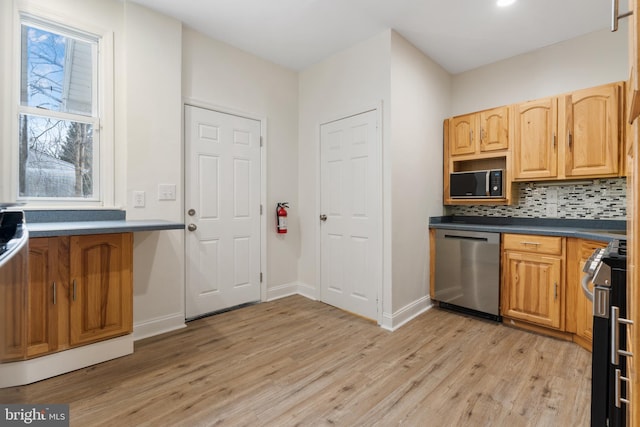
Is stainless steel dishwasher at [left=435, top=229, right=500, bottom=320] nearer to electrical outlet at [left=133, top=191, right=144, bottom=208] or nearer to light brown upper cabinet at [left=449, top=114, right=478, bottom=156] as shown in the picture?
light brown upper cabinet at [left=449, top=114, right=478, bottom=156]

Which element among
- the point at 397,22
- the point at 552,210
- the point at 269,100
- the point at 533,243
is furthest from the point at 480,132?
the point at 269,100

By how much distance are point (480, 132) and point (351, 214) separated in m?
1.66

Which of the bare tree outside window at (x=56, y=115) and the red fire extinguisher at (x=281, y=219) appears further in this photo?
the red fire extinguisher at (x=281, y=219)

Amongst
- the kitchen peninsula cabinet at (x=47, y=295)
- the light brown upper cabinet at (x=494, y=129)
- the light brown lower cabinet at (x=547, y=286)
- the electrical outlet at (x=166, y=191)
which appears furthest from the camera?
the light brown upper cabinet at (x=494, y=129)

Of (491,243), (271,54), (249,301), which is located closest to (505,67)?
(491,243)

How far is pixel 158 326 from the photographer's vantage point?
102 inches

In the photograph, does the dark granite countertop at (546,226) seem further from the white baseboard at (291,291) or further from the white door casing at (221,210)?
the white door casing at (221,210)

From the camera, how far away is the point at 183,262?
9.16 ft

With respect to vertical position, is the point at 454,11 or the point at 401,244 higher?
the point at 454,11

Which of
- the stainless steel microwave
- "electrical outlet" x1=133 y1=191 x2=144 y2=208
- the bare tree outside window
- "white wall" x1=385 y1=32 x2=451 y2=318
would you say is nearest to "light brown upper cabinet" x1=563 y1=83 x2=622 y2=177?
the stainless steel microwave

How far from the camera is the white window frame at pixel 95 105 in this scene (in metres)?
2.08

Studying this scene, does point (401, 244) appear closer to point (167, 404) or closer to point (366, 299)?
point (366, 299)

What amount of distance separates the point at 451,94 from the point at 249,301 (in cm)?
349

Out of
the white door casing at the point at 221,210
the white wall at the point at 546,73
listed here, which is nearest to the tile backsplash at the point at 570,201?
the white wall at the point at 546,73
